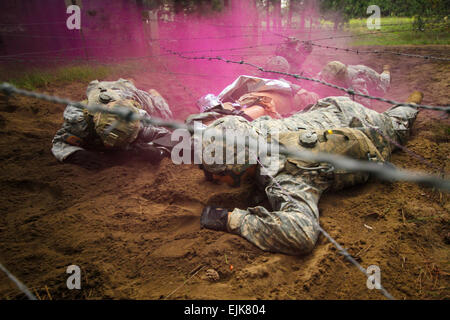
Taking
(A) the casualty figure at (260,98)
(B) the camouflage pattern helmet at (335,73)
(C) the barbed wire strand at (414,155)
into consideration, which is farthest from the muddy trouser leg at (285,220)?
(B) the camouflage pattern helmet at (335,73)

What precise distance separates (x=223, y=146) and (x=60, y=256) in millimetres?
1537

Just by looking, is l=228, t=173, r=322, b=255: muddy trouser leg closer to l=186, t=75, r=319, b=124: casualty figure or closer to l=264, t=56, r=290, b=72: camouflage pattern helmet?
l=186, t=75, r=319, b=124: casualty figure

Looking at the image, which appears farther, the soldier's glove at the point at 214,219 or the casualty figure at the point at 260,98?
the casualty figure at the point at 260,98

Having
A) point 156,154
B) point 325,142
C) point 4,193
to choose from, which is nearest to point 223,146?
Result: point 325,142

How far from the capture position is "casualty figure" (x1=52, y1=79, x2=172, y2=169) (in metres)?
2.84

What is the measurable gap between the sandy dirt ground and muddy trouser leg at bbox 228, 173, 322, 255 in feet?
0.30

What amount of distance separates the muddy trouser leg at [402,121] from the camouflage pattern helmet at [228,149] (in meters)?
2.08

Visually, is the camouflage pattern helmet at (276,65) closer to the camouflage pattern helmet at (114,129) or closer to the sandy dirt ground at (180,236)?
the sandy dirt ground at (180,236)

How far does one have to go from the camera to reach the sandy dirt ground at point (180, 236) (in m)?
1.65

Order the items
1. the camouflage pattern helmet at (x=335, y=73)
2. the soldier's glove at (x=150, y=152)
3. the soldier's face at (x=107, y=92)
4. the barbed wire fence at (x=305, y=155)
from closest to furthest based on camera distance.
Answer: the barbed wire fence at (x=305, y=155), the soldier's face at (x=107, y=92), the soldier's glove at (x=150, y=152), the camouflage pattern helmet at (x=335, y=73)

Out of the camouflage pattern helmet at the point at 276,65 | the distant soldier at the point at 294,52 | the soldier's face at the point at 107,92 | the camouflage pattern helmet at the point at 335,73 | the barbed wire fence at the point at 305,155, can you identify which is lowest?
the barbed wire fence at the point at 305,155

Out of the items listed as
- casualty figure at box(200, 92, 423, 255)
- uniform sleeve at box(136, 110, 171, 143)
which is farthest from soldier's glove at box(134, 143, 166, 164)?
casualty figure at box(200, 92, 423, 255)

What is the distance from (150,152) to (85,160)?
0.78 m
